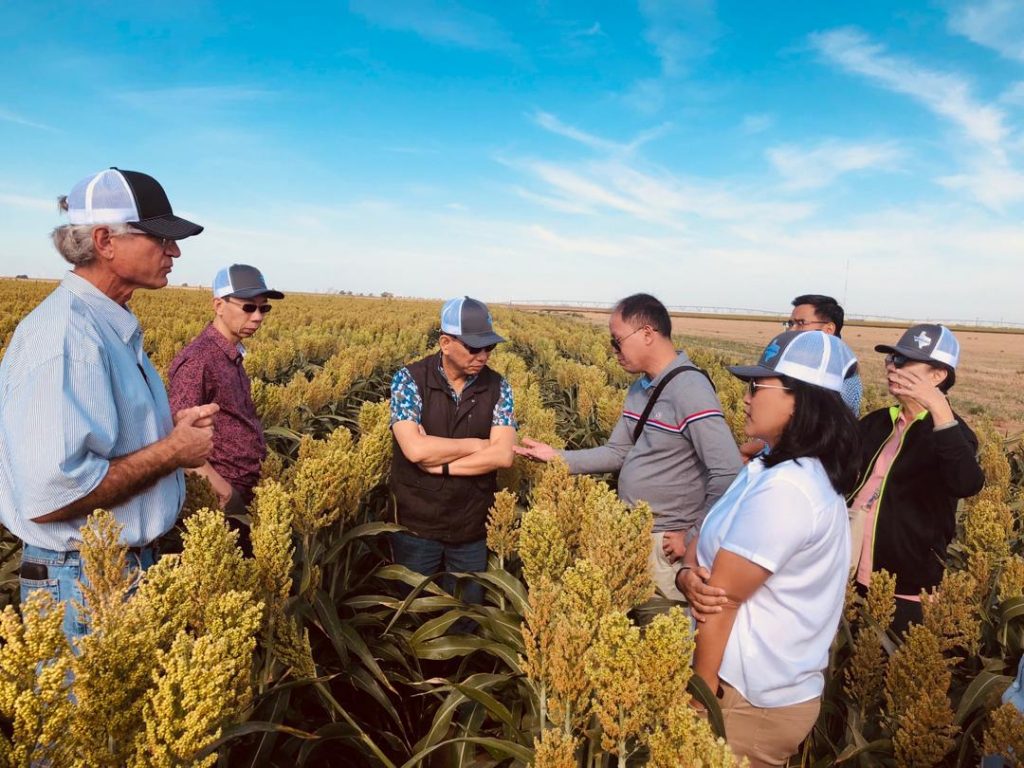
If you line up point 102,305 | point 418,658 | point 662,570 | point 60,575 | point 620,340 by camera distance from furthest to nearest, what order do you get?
Result: 1. point 620,340
2. point 662,570
3. point 418,658
4. point 102,305
5. point 60,575

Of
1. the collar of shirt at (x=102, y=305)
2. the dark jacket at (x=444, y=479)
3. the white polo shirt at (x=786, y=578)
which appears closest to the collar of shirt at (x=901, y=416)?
the white polo shirt at (x=786, y=578)

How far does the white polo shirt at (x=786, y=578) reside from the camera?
170 centimetres

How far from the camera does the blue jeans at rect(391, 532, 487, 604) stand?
338cm

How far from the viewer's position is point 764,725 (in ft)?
6.07

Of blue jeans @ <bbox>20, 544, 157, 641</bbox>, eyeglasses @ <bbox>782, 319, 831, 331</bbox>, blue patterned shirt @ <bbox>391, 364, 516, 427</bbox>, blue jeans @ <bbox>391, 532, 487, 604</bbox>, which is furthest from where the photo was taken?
eyeglasses @ <bbox>782, 319, 831, 331</bbox>

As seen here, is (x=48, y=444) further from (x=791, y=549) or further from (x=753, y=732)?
(x=753, y=732)

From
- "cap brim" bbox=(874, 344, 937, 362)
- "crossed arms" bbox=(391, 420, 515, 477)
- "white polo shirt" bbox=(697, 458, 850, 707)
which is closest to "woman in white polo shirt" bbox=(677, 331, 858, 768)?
"white polo shirt" bbox=(697, 458, 850, 707)

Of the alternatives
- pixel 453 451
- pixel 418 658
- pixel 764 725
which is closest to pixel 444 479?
pixel 453 451

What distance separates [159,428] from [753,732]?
85.8 inches

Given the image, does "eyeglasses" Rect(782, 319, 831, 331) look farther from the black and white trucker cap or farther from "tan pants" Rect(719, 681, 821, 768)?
the black and white trucker cap

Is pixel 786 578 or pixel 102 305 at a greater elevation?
pixel 102 305

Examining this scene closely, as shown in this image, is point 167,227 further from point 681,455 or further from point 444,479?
point 681,455

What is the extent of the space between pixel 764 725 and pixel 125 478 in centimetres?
210

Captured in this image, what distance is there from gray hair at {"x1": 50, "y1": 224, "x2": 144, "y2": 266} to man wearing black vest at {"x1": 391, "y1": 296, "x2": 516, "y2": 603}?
4.89ft
